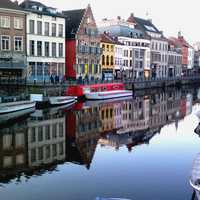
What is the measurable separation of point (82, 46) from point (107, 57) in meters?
8.71

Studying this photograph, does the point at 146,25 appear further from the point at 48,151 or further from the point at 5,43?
the point at 48,151

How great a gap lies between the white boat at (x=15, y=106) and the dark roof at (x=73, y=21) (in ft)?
82.7

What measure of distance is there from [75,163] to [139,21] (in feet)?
231

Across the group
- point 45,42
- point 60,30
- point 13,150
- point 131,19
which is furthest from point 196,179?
point 131,19

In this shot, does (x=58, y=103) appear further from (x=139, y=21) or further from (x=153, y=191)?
(x=139, y=21)

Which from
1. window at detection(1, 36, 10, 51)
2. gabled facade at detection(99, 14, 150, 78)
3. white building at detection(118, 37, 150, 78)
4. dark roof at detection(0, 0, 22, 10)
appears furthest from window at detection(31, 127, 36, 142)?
white building at detection(118, 37, 150, 78)

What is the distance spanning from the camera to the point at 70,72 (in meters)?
57.4

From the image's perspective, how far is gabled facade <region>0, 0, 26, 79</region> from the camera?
46594mm

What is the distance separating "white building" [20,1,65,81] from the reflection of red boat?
625cm

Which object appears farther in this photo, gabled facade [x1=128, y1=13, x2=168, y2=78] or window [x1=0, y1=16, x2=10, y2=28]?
gabled facade [x1=128, y1=13, x2=168, y2=78]

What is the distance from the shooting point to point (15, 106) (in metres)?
32.7

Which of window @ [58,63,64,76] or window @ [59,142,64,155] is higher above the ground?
window @ [58,63,64,76]

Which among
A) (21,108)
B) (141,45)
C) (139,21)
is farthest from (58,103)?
(139,21)

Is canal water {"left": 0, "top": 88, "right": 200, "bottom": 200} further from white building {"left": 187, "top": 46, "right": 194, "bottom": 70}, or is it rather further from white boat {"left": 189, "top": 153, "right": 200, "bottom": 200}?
white building {"left": 187, "top": 46, "right": 194, "bottom": 70}
